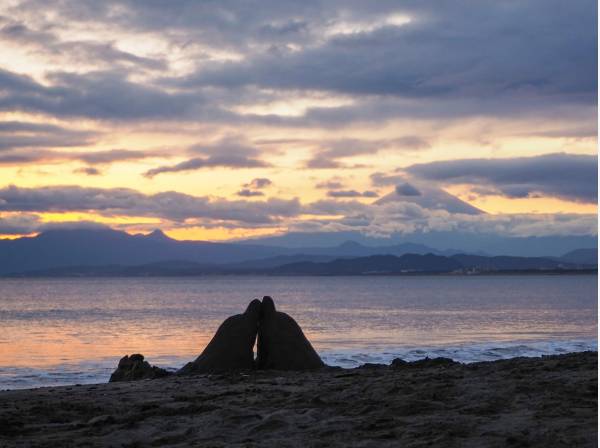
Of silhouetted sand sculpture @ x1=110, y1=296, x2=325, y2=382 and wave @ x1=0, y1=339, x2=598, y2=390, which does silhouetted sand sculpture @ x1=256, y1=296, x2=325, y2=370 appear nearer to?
silhouetted sand sculpture @ x1=110, y1=296, x2=325, y2=382

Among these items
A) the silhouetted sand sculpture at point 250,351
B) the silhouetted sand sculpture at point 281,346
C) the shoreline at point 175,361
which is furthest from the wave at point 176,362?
the silhouetted sand sculpture at point 281,346

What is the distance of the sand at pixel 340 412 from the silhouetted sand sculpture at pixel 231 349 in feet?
10.9

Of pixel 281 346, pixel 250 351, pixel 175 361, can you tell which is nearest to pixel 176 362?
pixel 175 361

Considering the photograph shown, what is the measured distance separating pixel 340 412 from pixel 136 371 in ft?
25.7

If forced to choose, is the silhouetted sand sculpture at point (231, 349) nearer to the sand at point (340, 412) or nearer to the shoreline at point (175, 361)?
the sand at point (340, 412)

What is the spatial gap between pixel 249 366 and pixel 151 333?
2375 centimetres

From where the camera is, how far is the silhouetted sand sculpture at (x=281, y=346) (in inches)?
650

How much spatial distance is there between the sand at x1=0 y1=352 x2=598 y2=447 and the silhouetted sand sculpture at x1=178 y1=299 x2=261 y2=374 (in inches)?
131

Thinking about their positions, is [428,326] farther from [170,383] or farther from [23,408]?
[23,408]

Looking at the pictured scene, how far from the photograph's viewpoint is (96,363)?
2450cm

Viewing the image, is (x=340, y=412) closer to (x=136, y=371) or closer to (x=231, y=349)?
(x=231, y=349)

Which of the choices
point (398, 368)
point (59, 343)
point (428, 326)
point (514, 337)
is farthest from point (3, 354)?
point (428, 326)

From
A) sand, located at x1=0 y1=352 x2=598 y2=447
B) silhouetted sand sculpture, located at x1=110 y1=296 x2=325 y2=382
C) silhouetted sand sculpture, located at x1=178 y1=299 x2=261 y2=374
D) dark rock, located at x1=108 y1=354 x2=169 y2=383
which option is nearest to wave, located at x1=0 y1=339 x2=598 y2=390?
dark rock, located at x1=108 y1=354 x2=169 y2=383

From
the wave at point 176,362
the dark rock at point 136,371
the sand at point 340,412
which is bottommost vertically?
the wave at point 176,362
